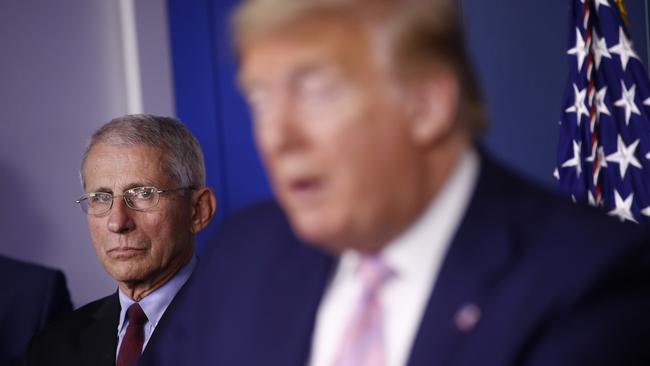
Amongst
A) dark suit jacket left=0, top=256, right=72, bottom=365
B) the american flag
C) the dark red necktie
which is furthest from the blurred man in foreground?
the american flag

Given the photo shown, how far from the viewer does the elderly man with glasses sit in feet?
7.06

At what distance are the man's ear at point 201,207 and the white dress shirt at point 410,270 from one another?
57.6 inches

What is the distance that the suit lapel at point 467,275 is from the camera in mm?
755

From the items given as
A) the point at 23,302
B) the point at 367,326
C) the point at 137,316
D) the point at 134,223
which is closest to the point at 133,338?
the point at 137,316

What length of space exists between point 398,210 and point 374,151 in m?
0.06

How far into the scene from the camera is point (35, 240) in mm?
3402

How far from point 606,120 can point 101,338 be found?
6.20 ft

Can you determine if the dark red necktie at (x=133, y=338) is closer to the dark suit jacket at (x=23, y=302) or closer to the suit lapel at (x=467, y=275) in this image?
the dark suit jacket at (x=23, y=302)

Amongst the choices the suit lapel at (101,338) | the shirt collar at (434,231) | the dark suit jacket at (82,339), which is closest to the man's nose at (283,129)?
the shirt collar at (434,231)

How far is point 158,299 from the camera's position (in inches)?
85.5

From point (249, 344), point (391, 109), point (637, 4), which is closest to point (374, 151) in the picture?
point (391, 109)

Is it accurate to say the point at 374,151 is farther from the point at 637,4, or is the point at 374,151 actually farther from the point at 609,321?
the point at 637,4

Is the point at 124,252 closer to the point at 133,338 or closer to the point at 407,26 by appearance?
the point at 133,338

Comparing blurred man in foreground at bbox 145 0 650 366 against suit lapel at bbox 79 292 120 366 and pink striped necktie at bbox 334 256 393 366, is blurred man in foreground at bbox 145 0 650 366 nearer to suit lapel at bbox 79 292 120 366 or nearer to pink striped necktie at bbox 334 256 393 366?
pink striped necktie at bbox 334 256 393 366
